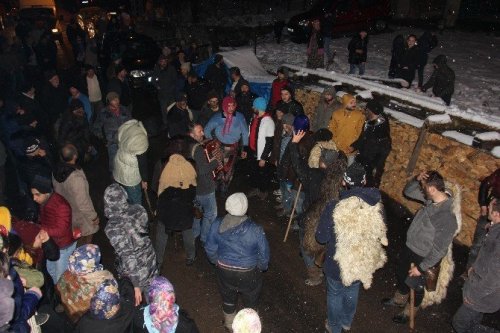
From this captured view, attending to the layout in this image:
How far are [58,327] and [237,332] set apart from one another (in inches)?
94.0

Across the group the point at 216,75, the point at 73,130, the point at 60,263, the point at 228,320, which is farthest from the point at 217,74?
the point at 228,320

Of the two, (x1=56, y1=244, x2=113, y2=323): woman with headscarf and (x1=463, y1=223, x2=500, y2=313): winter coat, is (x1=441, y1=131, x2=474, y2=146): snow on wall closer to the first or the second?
(x1=463, y1=223, x2=500, y2=313): winter coat

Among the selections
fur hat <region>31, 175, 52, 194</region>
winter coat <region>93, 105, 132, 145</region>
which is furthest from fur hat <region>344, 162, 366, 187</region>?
winter coat <region>93, 105, 132, 145</region>

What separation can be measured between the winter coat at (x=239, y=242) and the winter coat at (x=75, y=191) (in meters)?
1.92

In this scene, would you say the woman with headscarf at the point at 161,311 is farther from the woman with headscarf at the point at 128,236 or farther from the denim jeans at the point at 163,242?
the denim jeans at the point at 163,242

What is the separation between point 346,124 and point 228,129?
7.04ft

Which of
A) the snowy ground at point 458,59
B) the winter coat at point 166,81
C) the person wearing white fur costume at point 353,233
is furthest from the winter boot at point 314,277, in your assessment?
the snowy ground at point 458,59

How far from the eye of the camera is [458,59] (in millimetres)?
A: 14961

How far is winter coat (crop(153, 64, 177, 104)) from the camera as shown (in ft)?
32.9

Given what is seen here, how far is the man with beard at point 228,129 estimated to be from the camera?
695 cm

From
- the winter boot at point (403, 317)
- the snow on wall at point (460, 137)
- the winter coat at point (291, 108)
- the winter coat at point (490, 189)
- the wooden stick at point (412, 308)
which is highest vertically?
the winter coat at point (291, 108)

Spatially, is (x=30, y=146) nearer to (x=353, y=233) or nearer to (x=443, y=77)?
(x=353, y=233)

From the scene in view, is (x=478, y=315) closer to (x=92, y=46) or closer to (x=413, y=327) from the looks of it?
(x=413, y=327)

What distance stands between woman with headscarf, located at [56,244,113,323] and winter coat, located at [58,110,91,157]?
13.7ft
